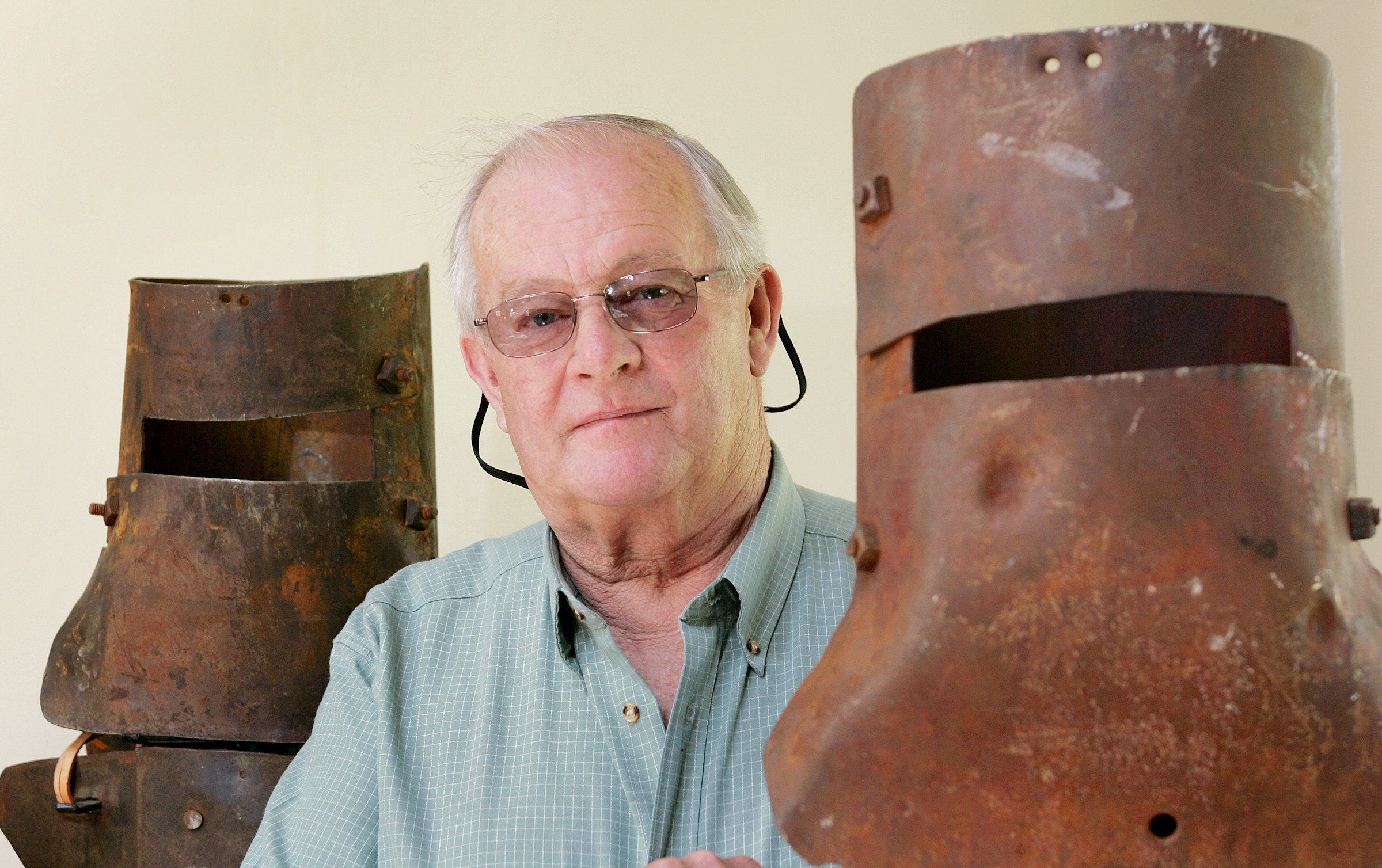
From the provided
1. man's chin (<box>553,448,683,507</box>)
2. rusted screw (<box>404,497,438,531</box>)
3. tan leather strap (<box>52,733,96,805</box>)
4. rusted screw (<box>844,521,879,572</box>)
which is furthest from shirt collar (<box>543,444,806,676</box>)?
tan leather strap (<box>52,733,96,805</box>)

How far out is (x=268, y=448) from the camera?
1.97m

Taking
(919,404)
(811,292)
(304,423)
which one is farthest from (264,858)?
(811,292)

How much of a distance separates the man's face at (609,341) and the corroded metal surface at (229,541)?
0.46 meters

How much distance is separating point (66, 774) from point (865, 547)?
144 centimetres

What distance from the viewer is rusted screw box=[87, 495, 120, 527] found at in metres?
1.77

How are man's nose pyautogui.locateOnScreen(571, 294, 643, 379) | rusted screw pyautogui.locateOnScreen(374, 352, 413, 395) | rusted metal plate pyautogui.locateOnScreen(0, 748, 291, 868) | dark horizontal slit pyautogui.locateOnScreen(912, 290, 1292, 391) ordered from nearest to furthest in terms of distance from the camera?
dark horizontal slit pyautogui.locateOnScreen(912, 290, 1292, 391), man's nose pyautogui.locateOnScreen(571, 294, 643, 379), rusted metal plate pyautogui.locateOnScreen(0, 748, 291, 868), rusted screw pyautogui.locateOnScreen(374, 352, 413, 395)

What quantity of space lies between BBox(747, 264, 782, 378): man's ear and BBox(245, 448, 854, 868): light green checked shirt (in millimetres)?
126

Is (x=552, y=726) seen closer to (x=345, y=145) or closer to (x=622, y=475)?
(x=622, y=475)

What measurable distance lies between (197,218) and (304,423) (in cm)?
78

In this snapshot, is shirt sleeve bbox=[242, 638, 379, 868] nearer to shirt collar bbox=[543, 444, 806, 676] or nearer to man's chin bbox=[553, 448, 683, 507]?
shirt collar bbox=[543, 444, 806, 676]

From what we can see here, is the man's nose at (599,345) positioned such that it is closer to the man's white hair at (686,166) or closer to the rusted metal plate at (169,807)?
the man's white hair at (686,166)

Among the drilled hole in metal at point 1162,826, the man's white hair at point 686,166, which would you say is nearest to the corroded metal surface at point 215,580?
the man's white hair at point 686,166

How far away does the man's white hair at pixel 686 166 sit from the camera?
1.37 metres

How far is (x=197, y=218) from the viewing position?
2.49 metres
